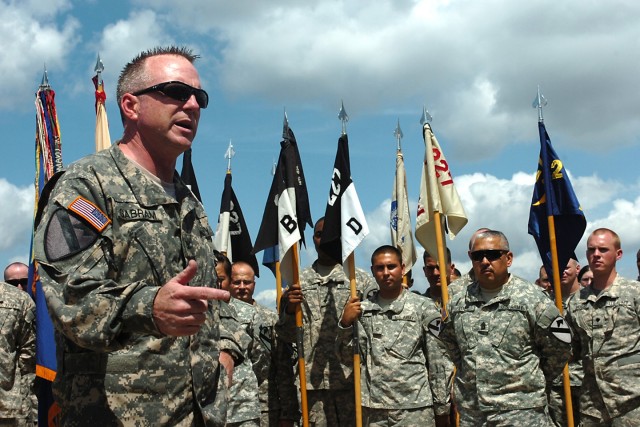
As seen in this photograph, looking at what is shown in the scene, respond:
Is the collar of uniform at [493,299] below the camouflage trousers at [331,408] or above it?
above

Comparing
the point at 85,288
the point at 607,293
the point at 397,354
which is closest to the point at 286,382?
the point at 397,354

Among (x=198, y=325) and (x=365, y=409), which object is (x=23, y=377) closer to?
(x=365, y=409)

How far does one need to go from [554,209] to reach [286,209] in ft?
11.1

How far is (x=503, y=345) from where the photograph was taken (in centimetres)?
778

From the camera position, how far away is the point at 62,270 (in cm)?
291

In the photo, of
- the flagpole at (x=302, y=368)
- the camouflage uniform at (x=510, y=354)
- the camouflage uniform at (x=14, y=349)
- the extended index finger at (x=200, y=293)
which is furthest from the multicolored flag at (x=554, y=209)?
the extended index finger at (x=200, y=293)

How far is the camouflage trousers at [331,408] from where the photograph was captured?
392 inches

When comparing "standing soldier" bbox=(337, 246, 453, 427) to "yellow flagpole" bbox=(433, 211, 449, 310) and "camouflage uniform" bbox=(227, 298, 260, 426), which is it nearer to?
"yellow flagpole" bbox=(433, 211, 449, 310)

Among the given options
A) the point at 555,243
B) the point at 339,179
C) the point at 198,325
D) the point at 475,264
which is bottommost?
the point at 198,325

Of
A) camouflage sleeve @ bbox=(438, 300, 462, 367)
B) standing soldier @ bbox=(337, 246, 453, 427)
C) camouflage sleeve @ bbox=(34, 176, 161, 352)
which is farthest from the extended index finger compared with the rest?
→ standing soldier @ bbox=(337, 246, 453, 427)

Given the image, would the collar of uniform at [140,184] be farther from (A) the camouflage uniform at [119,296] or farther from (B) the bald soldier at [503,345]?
(B) the bald soldier at [503,345]

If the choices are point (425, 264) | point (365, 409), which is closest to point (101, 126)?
point (365, 409)

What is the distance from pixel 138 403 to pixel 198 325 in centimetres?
59

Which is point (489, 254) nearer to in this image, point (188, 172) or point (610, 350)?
point (610, 350)
